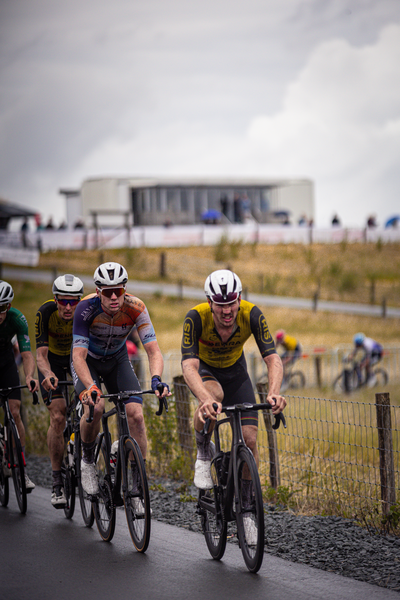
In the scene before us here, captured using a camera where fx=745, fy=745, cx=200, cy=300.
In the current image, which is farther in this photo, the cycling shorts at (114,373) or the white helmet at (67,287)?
the white helmet at (67,287)

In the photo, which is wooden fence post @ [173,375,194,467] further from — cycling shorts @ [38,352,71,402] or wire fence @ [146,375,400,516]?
cycling shorts @ [38,352,71,402]

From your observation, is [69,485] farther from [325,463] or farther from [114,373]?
[325,463]

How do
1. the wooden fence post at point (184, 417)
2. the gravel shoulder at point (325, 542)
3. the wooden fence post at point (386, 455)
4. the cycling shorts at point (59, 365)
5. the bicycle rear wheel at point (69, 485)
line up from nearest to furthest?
the gravel shoulder at point (325, 542)
the wooden fence post at point (386, 455)
the bicycle rear wheel at point (69, 485)
the cycling shorts at point (59, 365)
the wooden fence post at point (184, 417)

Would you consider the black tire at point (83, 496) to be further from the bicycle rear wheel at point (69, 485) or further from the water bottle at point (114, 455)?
the water bottle at point (114, 455)

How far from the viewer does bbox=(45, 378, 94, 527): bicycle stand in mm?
6875

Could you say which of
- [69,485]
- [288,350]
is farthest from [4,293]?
[288,350]

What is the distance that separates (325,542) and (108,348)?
2.42 meters

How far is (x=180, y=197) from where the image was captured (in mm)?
65750

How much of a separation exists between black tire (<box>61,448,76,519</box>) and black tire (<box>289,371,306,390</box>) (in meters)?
11.6

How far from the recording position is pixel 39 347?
739 centimetres

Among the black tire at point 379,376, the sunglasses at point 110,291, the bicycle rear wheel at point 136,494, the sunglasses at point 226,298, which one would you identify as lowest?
the black tire at point 379,376

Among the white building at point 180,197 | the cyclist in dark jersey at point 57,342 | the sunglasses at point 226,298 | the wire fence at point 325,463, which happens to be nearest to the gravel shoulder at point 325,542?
the wire fence at point 325,463

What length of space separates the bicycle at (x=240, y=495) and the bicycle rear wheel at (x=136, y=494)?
0.53 metres

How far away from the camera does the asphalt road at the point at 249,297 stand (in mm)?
33375
